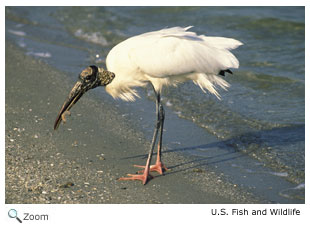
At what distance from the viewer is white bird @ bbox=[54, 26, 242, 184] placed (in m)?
5.79

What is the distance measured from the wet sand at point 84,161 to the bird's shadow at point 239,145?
4.5 inches

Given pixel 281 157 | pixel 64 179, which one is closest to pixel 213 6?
pixel 281 157

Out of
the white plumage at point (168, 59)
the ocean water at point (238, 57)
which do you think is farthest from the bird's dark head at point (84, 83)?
the ocean water at point (238, 57)

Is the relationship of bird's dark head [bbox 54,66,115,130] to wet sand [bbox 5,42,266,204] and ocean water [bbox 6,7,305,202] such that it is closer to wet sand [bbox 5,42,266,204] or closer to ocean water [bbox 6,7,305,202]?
wet sand [bbox 5,42,266,204]

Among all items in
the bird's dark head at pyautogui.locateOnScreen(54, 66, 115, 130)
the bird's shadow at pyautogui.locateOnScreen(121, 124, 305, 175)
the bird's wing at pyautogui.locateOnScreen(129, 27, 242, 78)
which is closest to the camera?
the bird's wing at pyautogui.locateOnScreen(129, 27, 242, 78)

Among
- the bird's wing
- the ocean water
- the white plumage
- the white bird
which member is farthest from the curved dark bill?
the ocean water

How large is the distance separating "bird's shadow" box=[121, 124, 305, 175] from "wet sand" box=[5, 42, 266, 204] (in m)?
0.12

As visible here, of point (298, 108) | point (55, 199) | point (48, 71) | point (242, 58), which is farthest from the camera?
point (242, 58)

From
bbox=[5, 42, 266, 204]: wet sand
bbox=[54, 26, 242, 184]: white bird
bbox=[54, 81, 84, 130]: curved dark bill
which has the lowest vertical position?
bbox=[5, 42, 266, 204]: wet sand

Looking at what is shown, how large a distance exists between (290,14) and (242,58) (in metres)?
4.07

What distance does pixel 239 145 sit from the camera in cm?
679

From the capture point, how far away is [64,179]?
547 centimetres
